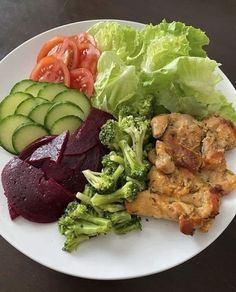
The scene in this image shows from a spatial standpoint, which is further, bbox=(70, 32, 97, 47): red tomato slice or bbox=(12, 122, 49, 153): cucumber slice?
bbox=(70, 32, 97, 47): red tomato slice

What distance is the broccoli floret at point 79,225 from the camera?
2.67 metres

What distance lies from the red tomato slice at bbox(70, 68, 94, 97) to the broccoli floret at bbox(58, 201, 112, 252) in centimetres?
89

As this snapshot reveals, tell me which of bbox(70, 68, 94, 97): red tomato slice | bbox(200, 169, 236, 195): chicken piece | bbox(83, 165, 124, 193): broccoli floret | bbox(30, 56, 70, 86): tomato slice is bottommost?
bbox(200, 169, 236, 195): chicken piece

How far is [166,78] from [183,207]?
890 millimetres

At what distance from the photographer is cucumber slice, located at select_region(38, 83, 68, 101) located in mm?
3105

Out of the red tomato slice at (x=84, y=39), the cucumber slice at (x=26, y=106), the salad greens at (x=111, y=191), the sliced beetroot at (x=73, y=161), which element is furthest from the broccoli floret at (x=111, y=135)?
the red tomato slice at (x=84, y=39)

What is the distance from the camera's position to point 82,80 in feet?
10.7

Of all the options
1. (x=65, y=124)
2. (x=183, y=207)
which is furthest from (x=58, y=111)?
(x=183, y=207)

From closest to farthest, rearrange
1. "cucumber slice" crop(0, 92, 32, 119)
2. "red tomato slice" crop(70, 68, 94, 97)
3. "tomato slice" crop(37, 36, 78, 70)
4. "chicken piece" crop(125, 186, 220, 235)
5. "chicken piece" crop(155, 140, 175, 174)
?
"chicken piece" crop(125, 186, 220, 235), "chicken piece" crop(155, 140, 175, 174), "cucumber slice" crop(0, 92, 32, 119), "red tomato slice" crop(70, 68, 94, 97), "tomato slice" crop(37, 36, 78, 70)

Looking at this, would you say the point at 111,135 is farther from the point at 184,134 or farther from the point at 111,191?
the point at 184,134

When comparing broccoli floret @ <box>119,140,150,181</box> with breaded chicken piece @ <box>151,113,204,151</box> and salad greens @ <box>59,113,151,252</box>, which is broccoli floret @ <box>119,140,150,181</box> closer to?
salad greens @ <box>59,113,151,252</box>

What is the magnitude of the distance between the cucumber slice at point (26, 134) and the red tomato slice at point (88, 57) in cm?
61

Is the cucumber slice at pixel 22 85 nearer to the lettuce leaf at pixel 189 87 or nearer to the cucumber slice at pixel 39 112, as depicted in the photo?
the cucumber slice at pixel 39 112

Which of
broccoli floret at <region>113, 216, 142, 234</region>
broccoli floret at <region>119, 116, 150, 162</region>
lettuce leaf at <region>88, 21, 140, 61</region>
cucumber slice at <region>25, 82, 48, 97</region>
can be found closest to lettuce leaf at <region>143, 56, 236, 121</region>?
broccoli floret at <region>119, 116, 150, 162</region>
